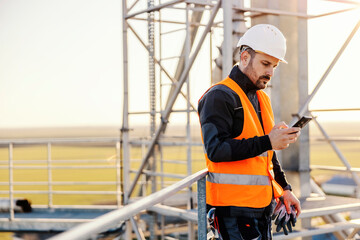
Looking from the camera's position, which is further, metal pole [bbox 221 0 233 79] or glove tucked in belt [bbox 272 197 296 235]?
metal pole [bbox 221 0 233 79]

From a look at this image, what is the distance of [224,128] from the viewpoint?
220 cm

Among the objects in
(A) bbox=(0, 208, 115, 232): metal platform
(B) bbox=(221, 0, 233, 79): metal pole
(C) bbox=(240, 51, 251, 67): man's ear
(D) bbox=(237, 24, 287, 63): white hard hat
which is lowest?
(A) bbox=(0, 208, 115, 232): metal platform

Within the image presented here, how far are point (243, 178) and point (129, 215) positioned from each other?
41.8 inches

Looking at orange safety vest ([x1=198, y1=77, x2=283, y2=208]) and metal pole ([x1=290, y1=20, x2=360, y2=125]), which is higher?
metal pole ([x1=290, y1=20, x2=360, y2=125])

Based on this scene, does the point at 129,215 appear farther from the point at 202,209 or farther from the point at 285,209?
the point at 285,209

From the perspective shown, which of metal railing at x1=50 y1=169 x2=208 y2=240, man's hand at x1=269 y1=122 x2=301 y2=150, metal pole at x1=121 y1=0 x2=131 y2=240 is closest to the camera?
metal railing at x1=50 y1=169 x2=208 y2=240

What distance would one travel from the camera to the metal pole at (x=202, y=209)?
2277 millimetres

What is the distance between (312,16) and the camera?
5.91m

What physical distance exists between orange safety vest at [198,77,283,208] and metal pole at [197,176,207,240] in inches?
3.4

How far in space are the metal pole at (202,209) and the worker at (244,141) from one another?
0.09 m

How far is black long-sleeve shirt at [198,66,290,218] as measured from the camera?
215cm

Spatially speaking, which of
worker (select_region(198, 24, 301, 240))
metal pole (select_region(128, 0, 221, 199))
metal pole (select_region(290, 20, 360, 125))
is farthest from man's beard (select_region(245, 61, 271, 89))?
metal pole (select_region(290, 20, 360, 125))

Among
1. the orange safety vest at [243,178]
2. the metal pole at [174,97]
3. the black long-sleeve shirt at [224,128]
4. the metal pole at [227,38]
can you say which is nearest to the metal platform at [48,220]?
the metal pole at [174,97]

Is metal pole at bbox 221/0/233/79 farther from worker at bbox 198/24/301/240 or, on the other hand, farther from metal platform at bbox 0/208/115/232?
metal platform at bbox 0/208/115/232
